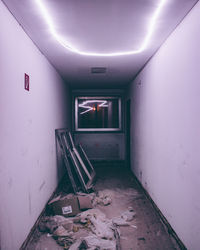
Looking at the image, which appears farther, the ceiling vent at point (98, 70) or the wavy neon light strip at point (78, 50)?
the ceiling vent at point (98, 70)

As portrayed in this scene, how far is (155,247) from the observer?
2.23 m

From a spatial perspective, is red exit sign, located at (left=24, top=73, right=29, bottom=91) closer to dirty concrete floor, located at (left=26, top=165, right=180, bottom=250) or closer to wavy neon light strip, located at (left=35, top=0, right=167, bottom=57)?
wavy neon light strip, located at (left=35, top=0, right=167, bottom=57)

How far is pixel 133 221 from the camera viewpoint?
9.23 ft

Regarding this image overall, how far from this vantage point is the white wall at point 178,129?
6.05 ft

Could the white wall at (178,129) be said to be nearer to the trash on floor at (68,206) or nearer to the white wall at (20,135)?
the trash on floor at (68,206)

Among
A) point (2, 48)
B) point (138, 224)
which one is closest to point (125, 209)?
point (138, 224)

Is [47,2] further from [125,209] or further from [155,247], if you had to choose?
[125,209]

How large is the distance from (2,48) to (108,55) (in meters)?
1.88

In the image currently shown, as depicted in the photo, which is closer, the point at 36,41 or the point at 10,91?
the point at 10,91

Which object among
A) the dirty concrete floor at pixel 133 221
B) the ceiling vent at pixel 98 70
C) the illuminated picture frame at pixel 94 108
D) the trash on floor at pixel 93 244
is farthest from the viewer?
the illuminated picture frame at pixel 94 108

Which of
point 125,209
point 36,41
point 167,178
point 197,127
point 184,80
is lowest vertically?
point 125,209

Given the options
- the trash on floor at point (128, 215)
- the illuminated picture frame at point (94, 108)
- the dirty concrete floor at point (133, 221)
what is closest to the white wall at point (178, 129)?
the dirty concrete floor at point (133, 221)

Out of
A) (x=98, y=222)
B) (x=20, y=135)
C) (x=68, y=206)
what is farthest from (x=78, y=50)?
(x=98, y=222)

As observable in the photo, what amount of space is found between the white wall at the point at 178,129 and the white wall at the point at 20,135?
1.72 metres
